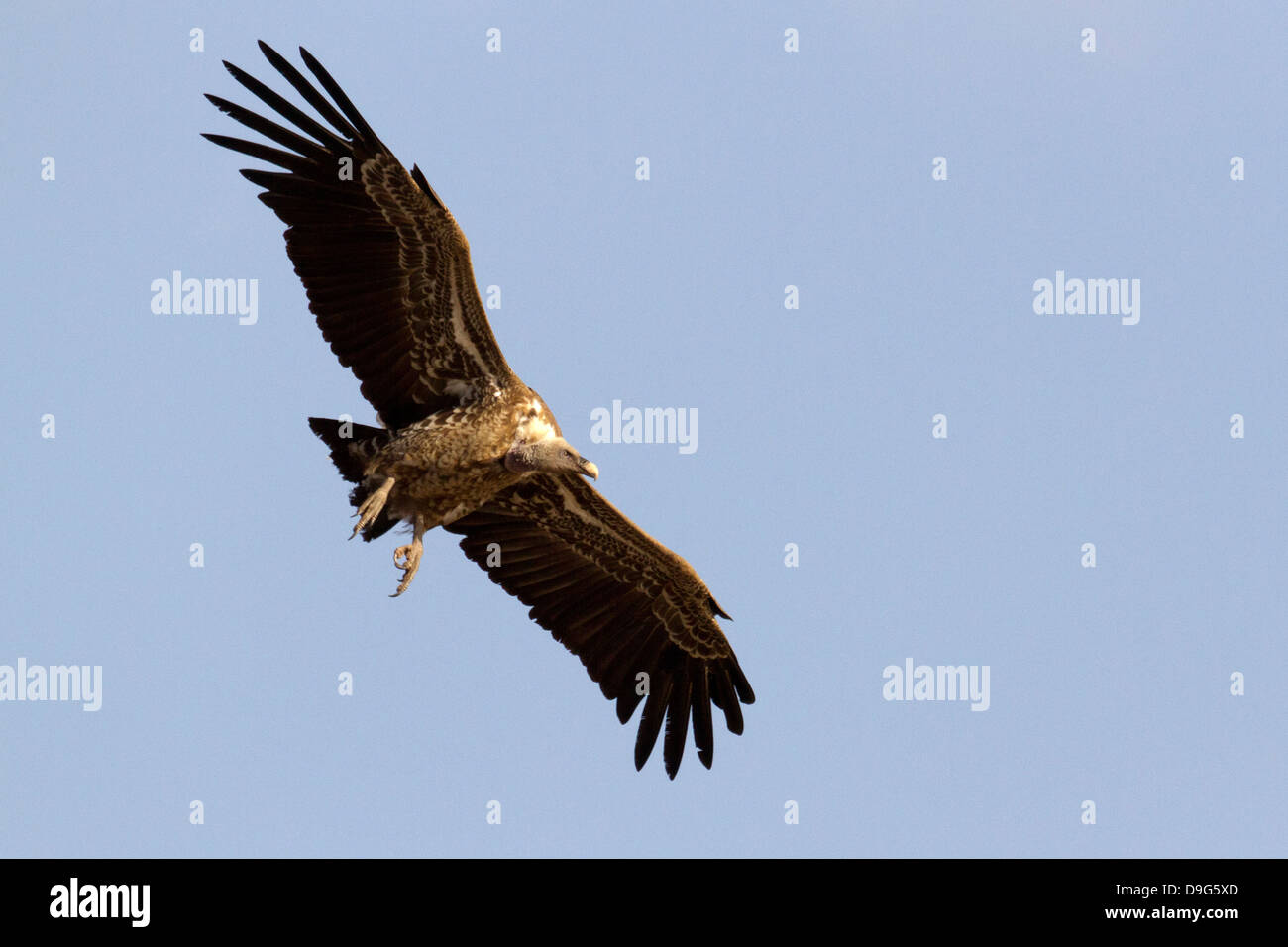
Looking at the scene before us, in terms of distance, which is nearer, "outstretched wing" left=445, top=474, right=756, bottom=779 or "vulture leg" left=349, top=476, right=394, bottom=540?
"vulture leg" left=349, top=476, right=394, bottom=540

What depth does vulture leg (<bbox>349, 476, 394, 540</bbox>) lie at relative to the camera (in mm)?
18531

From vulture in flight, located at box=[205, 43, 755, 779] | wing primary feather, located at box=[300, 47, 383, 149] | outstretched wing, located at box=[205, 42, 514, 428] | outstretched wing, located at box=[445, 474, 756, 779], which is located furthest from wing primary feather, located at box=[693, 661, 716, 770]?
wing primary feather, located at box=[300, 47, 383, 149]

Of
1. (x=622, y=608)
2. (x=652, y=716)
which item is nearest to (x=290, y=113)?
(x=622, y=608)

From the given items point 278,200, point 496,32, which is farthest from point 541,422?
point 496,32

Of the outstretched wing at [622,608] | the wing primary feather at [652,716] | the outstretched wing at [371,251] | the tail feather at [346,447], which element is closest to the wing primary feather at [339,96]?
the outstretched wing at [371,251]

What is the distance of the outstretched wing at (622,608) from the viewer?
21.0m

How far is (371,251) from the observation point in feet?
61.4

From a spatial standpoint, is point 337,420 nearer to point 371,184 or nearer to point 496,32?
point 371,184

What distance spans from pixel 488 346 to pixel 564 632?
388cm

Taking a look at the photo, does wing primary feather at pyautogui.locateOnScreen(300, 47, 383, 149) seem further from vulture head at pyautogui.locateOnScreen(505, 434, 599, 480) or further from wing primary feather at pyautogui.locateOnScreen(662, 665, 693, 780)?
wing primary feather at pyautogui.locateOnScreen(662, 665, 693, 780)

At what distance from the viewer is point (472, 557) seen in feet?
69.3

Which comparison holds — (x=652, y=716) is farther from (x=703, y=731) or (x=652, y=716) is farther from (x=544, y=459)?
(x=544, y=459)

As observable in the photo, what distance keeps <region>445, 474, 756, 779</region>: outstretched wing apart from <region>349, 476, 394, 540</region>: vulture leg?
212 cm

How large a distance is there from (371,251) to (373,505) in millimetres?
2474
